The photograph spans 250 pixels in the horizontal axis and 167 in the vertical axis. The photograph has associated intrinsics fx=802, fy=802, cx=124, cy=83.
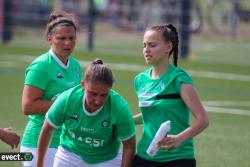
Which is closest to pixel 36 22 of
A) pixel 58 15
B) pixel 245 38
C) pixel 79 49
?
pixel 79 49

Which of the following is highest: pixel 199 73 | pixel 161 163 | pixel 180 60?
pixel 161 163

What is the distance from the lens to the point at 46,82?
6.73m

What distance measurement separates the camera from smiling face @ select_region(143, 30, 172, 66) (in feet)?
20.3

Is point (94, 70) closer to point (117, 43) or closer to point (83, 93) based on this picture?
point (83, 93)

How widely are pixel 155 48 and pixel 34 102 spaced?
45.8 inches

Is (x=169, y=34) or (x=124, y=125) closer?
(x=124, y=125)

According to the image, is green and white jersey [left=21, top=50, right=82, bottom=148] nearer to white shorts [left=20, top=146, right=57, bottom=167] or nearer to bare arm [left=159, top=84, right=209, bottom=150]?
white shorts [left=20, top=146, right=57, bottom=167]

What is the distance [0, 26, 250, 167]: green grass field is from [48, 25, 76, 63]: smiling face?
7.60ft

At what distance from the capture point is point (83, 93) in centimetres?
609

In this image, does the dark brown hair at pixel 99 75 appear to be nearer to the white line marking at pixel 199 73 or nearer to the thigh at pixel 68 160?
the thigh at pixel 68 160

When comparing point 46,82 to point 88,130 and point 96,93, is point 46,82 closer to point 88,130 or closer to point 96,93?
point 88,130

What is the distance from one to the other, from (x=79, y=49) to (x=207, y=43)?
582cm

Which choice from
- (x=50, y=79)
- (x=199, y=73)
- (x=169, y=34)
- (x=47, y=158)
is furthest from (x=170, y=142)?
(x=199, y=73)

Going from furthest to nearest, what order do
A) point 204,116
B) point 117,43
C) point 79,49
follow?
point 117,43 < point 79,49 < point 204,116
